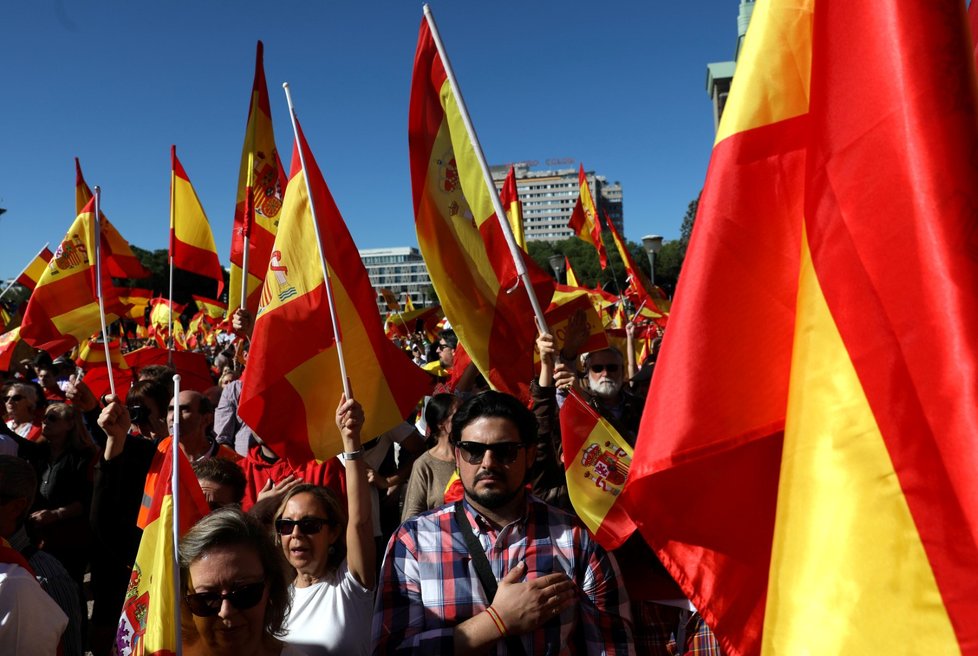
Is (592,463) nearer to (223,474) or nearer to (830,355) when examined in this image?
(830,355)

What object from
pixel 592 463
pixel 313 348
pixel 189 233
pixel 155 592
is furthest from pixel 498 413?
pixel 189 233

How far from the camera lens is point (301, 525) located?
3008mm

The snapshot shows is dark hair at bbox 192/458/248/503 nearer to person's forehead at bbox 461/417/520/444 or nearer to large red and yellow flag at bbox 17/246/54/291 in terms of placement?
person's forehead at bbox 461/417/520/444

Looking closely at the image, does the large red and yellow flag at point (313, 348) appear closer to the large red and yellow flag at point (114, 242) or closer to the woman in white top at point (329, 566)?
the woman in white top at point (329, 566)

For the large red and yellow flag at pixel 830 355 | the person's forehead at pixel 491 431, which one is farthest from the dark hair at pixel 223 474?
the large red and yellow flag at pixel 830 355

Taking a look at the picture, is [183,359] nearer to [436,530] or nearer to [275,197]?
[275,197]

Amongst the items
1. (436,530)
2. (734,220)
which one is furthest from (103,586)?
(734,220)

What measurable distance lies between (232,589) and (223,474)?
4.63 feet

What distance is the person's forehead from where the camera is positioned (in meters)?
2.68

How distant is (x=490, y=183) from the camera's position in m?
3.41

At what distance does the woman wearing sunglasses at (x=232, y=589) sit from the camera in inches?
91.6

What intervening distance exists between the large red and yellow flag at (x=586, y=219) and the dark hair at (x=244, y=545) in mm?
8817

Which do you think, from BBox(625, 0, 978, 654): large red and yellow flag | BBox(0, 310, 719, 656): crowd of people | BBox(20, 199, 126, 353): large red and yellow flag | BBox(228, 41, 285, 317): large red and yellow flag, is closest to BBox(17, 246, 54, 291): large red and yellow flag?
BBox(20, 199, 126, 353): large red and yellow flag

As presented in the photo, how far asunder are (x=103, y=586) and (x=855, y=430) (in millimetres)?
4804
